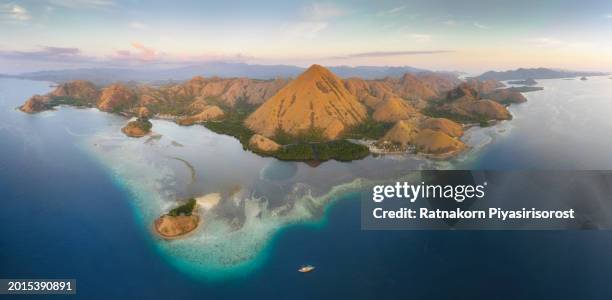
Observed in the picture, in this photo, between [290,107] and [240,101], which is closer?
[290,107]

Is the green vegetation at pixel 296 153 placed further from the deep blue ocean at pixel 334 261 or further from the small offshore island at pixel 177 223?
the small offshore island at pixel 177 223

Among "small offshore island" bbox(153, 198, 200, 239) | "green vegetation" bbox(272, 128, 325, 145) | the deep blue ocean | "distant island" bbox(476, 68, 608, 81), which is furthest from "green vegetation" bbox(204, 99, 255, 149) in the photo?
"distant island" bbox(476, 68, 608, 81)

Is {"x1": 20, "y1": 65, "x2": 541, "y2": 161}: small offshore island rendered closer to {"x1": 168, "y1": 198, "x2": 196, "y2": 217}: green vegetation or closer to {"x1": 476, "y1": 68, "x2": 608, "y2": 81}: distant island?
{"x1": 168, "y1": 198, "x2": 196, "y2": 217}: green vegetation

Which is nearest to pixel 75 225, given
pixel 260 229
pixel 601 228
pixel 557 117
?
pixel 260 229

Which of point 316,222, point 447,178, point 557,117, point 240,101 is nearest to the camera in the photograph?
Answer: point 316,222

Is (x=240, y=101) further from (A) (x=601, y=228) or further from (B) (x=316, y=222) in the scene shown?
(A) (x=601, y=228)

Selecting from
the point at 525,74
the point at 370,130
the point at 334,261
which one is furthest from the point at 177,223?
the point at 525,74
